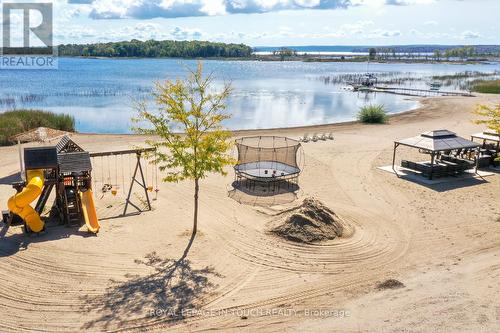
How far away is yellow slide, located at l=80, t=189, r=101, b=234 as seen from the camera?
1379 centimetres

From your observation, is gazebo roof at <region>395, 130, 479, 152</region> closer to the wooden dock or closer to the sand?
the sand

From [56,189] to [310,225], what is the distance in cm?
809

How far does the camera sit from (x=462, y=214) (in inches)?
638

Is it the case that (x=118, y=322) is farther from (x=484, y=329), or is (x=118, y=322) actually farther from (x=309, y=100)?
(x=309, y=100)

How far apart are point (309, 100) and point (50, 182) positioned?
163ft

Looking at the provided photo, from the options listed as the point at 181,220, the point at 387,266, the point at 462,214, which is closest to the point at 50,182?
the point at 181,220

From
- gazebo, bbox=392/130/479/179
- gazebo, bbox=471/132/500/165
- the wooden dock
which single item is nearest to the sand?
gazebo, bbox=392/130/479/179

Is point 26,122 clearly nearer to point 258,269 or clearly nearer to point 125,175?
point 125,175

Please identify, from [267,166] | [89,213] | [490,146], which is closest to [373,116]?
[490,146]

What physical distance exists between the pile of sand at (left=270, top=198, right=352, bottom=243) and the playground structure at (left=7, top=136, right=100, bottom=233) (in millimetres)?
5762

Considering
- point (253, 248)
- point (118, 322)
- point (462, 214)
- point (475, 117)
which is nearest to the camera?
point (118, 322)

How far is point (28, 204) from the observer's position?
13.4 meters

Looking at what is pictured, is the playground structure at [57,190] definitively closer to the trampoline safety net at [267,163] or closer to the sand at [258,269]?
the sand at [258,269]

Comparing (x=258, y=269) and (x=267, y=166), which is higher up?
(x=267, y=166)
